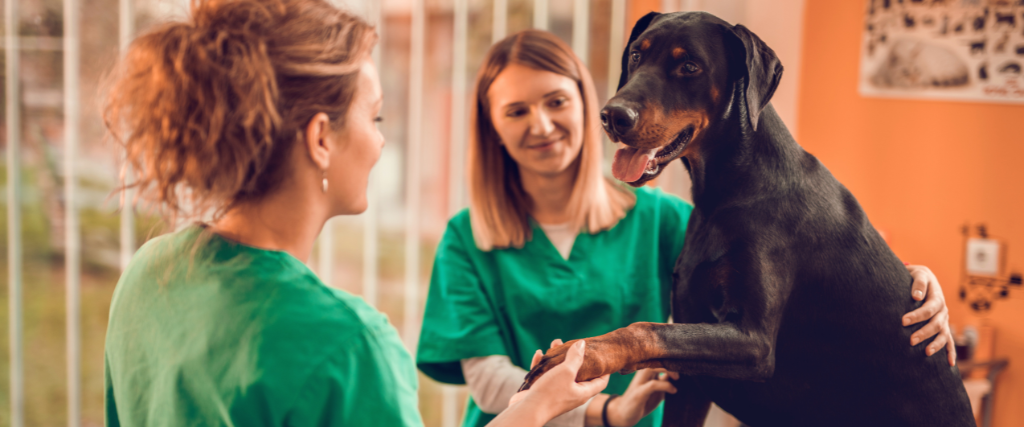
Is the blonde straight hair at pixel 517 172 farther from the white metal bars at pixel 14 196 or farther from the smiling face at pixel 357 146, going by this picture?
the white metal bars at pixel 14 196

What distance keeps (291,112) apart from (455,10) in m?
1.82

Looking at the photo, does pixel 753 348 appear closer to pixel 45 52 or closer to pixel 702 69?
pixel 702 69

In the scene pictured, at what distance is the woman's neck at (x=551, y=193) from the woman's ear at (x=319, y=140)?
1.92 feet

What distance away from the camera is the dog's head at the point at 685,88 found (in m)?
0.64

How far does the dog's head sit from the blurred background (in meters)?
0.31

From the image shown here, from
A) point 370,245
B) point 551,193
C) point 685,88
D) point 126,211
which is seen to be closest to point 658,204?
point 551,193

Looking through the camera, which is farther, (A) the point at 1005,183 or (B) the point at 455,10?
(B) the point at 455,10

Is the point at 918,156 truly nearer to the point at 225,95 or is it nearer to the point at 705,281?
the point at 705,281

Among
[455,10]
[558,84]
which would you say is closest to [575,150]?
[558,84]

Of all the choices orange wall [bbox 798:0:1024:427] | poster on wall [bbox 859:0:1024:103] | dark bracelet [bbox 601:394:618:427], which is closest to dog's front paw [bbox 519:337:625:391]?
dark bracelet [bbox 601:394:618:427]

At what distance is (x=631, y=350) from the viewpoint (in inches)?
24.3

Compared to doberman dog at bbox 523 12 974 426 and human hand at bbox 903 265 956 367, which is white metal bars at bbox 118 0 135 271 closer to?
doberman dog at bbox 523 12 974 426

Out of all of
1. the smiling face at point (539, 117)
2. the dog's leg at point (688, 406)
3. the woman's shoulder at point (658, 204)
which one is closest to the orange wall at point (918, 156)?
the woman's shoulder at point (658, 204)

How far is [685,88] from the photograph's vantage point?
0.66 metres
